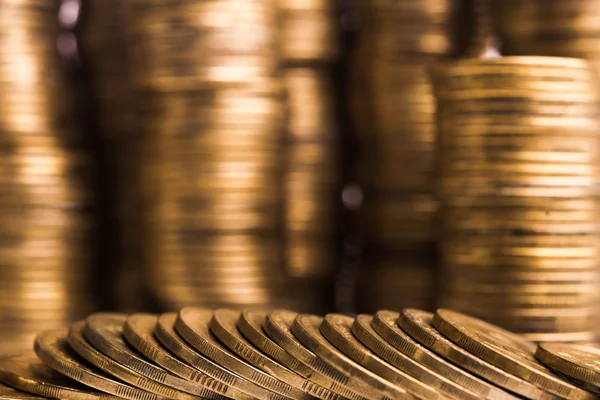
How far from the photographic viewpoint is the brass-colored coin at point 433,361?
1526mm

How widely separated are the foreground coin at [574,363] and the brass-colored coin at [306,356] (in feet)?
1.21

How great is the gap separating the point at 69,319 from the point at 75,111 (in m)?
0.66

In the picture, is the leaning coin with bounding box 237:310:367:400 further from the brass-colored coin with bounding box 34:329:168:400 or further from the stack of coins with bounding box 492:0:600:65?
the stack of coins with bounding box 492:0:600:65

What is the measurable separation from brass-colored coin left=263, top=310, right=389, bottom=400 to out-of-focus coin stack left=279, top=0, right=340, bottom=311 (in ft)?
2.82

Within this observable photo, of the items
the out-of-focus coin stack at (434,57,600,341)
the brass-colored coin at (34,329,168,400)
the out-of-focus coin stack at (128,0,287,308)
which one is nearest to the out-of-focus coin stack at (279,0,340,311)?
the out-of-focus coin stack at (128,0,287,308)

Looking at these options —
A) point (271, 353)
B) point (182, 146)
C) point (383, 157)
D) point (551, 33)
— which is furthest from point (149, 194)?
point (551, 33)

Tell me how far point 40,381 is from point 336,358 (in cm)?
60

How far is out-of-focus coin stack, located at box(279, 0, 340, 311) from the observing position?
2625 millimetres

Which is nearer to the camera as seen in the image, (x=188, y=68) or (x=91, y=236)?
(x=188, y=68)

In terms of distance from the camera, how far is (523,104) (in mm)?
2010

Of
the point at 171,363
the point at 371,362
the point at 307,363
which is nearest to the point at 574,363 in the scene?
the point at 371,362

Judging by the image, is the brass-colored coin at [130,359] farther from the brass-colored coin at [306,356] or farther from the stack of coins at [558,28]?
the stack of coins at [558,28]

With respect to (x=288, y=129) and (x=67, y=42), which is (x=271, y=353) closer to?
(x=288, y=129)

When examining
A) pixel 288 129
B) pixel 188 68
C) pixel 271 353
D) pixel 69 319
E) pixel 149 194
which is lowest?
pixel 69 319
